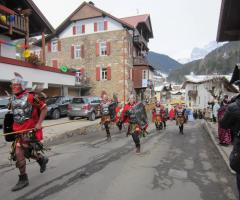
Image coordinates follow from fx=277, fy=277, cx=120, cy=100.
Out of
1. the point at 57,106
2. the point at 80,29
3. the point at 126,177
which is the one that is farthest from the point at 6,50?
the point at 126,177

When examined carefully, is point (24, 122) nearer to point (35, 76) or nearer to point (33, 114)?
point (33, 114)

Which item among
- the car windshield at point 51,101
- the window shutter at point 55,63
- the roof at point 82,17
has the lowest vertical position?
the car windshield at point 51,101

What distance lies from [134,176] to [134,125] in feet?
8.71

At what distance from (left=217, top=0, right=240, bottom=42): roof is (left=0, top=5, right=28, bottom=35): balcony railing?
45.2 feet

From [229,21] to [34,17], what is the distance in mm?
17861

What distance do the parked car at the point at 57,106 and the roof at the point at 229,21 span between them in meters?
13.1

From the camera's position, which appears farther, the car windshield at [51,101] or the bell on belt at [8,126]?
the car windshield at [51,101]

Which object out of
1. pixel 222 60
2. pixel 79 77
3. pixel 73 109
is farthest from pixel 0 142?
pixel 222 60

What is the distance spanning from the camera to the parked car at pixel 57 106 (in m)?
19.7

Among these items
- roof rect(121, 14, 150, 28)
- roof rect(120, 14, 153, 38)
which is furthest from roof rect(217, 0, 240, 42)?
roof rect(121, 14, 150, 28)

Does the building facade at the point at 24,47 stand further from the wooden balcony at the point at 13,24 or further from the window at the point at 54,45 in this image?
the window at the point at 54,45

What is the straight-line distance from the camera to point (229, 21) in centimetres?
862

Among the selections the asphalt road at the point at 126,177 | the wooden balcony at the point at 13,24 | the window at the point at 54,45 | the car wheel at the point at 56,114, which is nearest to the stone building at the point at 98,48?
the window at the point at 54,45

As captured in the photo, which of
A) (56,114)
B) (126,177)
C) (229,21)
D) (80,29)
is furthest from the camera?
(80,29)
